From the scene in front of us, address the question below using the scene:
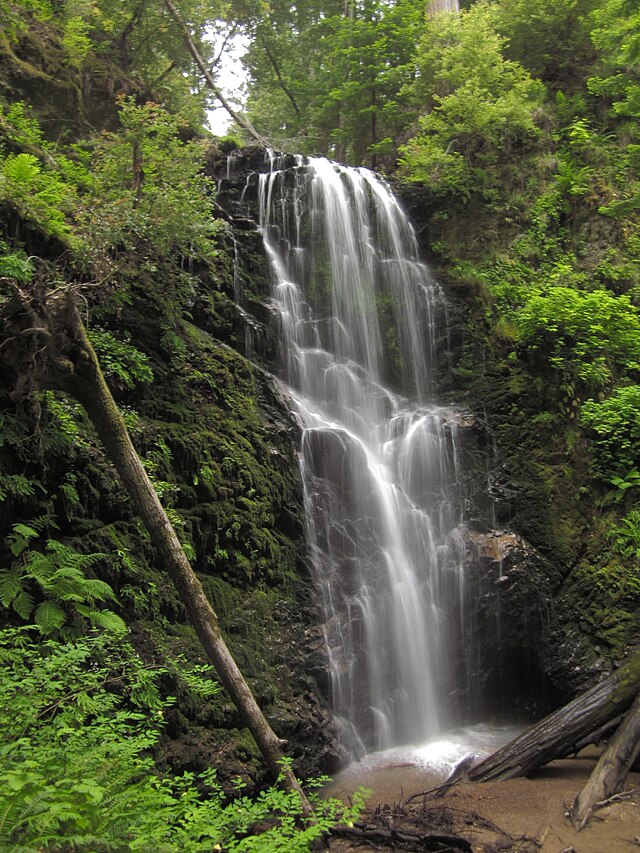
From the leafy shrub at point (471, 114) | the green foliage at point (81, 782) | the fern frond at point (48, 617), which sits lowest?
the green foliage at point (81, 782)

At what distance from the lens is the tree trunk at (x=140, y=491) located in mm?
4980

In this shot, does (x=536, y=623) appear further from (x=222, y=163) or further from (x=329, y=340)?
(x=222, y=163)

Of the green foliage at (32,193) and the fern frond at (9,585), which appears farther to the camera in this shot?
the green foliage at (32,193)

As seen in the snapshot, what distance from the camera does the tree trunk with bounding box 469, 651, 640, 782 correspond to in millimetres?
6582

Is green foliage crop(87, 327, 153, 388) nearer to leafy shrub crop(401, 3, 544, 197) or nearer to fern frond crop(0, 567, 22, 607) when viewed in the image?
fern frond crop(0, 567, 22, 607)

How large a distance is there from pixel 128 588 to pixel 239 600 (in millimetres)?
1469

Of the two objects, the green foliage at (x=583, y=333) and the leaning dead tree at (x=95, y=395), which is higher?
the green foliage at (x=583, y=333)

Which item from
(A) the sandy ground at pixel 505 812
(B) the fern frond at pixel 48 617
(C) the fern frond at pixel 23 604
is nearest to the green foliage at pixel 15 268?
(C) the fern frond at pixel 23 604

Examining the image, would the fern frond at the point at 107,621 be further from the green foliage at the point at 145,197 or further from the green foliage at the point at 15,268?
the green foliage at the point at 145,197

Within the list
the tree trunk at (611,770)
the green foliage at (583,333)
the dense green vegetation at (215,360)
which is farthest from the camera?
the green foliage at (583,333)

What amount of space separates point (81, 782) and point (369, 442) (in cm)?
720

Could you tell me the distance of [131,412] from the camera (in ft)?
22.2

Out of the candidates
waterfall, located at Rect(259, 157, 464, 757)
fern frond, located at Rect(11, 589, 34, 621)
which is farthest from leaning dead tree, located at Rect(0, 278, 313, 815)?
waterfall, located at Rect(259, 157, 464, 757)

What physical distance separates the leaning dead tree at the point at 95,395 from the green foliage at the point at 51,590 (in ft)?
2.00
